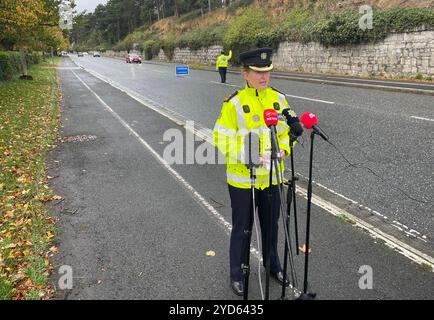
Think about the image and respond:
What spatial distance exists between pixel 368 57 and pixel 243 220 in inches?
920

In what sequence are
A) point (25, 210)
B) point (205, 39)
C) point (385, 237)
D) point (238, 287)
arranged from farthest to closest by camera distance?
point (205, 39) < point (25, 210) < point (385, 237) < point (238, 287)

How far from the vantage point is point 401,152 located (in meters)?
7.32

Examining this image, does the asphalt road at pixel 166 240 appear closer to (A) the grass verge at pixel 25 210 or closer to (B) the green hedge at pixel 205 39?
(A) the grass verge at pixel 25 210

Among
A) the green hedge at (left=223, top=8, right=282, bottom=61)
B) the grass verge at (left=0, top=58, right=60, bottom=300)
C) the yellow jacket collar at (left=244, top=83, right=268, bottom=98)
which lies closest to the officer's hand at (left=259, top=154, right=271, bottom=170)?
the yellow jacket collar at (left=244, top=83, right=268, bottom=98)

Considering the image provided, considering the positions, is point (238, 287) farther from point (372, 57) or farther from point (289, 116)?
point (372, 57)

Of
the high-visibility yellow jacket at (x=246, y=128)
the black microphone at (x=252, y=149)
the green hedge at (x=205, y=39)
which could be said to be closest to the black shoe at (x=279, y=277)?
the high-visibility yellow jacket at (x=246, y=128)

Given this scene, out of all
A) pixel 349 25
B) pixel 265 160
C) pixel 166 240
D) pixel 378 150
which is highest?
pixel 349 25

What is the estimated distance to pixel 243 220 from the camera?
3486mm

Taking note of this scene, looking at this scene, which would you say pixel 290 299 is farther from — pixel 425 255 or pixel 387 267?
pixel 425 255

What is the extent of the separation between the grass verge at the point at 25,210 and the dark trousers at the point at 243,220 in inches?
70.6

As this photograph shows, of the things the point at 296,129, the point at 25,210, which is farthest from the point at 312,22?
the point at 296,129

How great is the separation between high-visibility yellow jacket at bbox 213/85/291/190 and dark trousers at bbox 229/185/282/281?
0.10 meters

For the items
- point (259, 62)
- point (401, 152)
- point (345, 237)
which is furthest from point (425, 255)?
point (401, 152)

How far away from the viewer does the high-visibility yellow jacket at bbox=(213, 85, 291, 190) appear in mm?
3228
